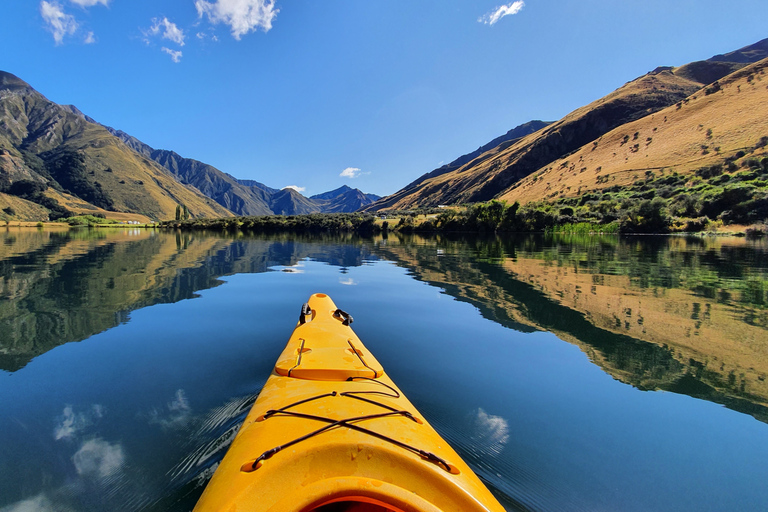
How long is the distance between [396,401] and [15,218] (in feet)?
776

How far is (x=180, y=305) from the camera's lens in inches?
530

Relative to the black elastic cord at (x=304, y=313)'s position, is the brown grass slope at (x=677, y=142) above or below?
above

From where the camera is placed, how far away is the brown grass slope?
85.8 meters

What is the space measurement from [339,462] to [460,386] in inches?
181

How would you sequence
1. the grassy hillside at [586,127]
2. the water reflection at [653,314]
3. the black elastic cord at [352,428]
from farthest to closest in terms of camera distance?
the grassy hillside at [586,127] < the water reflection at [653,314] < the black elastic cord at [352,428]

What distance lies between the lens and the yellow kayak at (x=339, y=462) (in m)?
2.71

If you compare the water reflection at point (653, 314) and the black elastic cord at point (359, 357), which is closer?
the black elastic cord at point (359, 357)

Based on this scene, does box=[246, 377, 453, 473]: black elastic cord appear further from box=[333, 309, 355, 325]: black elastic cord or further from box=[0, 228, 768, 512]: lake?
box=[333, 309, 355, 325]: black elastic cord

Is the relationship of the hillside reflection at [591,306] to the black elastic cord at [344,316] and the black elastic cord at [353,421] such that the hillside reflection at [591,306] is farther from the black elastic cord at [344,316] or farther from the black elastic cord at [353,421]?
the black elastic cord at [353,421]

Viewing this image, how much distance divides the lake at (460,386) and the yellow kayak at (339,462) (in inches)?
61.6

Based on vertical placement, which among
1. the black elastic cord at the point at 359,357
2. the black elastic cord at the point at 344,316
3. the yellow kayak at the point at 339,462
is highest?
the yellow kayak at the point at 339,462

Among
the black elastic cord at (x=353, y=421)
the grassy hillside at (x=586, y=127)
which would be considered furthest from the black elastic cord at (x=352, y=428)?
the grassy hillside at (x=586, y=127)

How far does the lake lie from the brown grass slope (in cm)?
10017

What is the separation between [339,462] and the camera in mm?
3113
